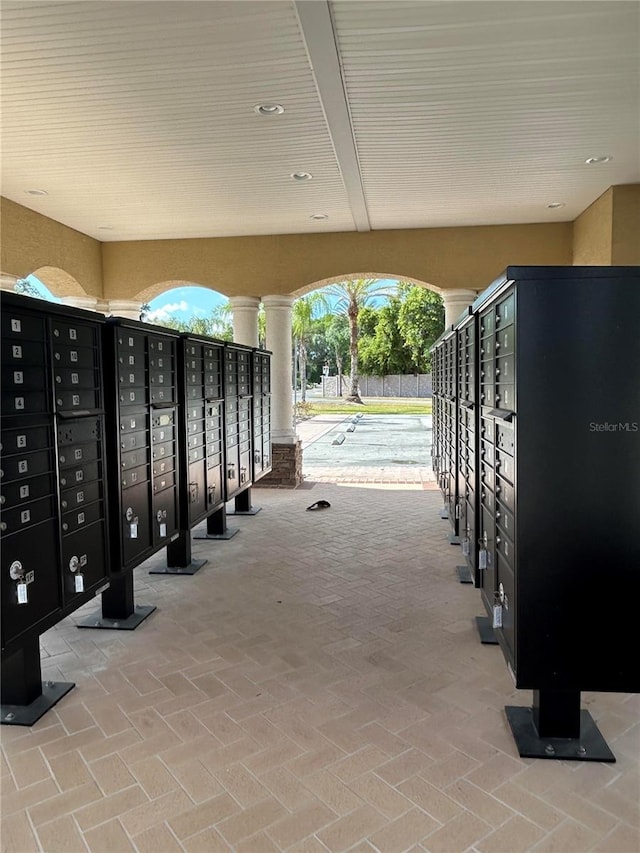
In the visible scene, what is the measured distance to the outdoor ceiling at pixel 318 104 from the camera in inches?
138

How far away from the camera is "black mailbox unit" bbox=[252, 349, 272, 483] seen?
7.20m

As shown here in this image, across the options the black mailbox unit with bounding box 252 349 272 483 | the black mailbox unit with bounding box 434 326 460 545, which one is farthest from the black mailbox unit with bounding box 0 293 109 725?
the black mailbox unit with bounding box 252 349 272 483

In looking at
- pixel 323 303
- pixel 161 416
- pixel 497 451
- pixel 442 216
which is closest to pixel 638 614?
pixel 497 451

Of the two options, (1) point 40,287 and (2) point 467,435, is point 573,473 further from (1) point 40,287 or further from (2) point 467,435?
(1) point 40,287

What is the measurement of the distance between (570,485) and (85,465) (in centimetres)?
251

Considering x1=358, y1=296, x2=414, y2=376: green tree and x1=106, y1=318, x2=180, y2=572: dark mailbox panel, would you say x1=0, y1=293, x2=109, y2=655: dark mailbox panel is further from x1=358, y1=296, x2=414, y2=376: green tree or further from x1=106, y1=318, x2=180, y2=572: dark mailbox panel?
x1=358, y1=296, x2=414, y2=376: green tree

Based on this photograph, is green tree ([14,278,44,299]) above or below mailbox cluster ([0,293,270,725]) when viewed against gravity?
above

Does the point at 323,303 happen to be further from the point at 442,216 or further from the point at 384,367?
the point at 442,216

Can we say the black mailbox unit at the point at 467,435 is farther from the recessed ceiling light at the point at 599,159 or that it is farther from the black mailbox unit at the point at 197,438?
the recessed ceiling light at the point at 599,159

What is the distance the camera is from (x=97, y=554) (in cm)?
333

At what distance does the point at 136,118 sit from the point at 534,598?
15.7 ft

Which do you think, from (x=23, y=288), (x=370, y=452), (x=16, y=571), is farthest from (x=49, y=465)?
(x=370, y=452)

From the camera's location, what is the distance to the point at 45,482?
2793 mm

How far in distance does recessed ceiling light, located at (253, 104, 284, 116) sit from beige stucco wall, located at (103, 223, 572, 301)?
4.10 meters
